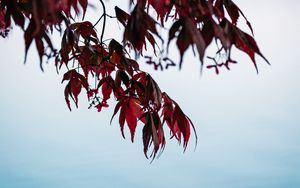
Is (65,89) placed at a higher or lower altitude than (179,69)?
higher

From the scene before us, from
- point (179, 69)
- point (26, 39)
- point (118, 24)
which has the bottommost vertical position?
point (179, 69)

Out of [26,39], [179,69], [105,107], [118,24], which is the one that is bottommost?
[179,69]

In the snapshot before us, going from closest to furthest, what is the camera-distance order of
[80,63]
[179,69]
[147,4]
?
[179,69], [147,4], [80,63]

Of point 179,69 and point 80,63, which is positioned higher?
point 80,63

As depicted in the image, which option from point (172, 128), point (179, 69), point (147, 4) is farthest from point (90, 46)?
point (179, 69)

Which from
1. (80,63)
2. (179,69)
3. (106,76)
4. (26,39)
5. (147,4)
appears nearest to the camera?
(179,69)

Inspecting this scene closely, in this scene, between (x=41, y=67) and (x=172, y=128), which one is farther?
(x=172, y=128)

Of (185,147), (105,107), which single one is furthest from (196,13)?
(105,107)

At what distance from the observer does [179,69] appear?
1.19m

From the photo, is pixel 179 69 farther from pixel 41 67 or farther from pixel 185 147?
pixel 185 147

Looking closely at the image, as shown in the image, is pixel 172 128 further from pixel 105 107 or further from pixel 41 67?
pixel 41 67

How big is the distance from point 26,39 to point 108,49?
1202 mm

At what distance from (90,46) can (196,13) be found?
118 centimetres

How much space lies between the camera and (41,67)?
4.33 feet
